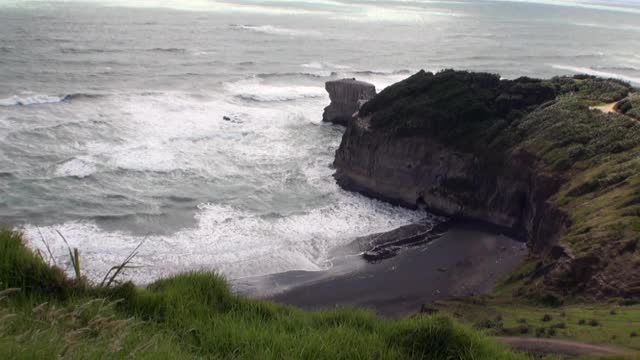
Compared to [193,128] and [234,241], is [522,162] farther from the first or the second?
[193,128]

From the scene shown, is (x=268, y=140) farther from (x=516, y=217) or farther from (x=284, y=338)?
(x=284, y=338)

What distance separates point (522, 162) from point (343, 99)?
23936 millimetres

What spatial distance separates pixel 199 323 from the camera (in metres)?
7.19

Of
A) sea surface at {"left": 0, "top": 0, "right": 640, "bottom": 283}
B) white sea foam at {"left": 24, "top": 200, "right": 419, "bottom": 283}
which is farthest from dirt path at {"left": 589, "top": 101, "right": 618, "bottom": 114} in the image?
sea surface at {"left": 0, "top": 0, "right": 640, "bottom": 283}

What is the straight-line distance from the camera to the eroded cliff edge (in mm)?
21406

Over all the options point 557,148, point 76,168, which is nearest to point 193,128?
point 76,168

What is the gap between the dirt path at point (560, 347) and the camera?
12.4 meters

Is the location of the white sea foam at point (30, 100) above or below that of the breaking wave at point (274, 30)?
below

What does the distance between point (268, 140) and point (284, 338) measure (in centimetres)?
4057

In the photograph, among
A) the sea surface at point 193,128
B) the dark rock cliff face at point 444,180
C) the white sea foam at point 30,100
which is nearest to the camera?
the sea surface at point 193,128

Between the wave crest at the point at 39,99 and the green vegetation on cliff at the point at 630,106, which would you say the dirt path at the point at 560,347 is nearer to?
the green vegetation on cliff at the point at 630,106

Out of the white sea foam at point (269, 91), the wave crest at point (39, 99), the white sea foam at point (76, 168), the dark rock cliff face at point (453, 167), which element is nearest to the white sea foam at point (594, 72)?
the white sea foam at point (269, 91)

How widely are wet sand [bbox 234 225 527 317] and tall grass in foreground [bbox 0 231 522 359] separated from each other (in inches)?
584

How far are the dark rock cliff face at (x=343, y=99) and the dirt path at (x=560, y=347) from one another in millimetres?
40690
